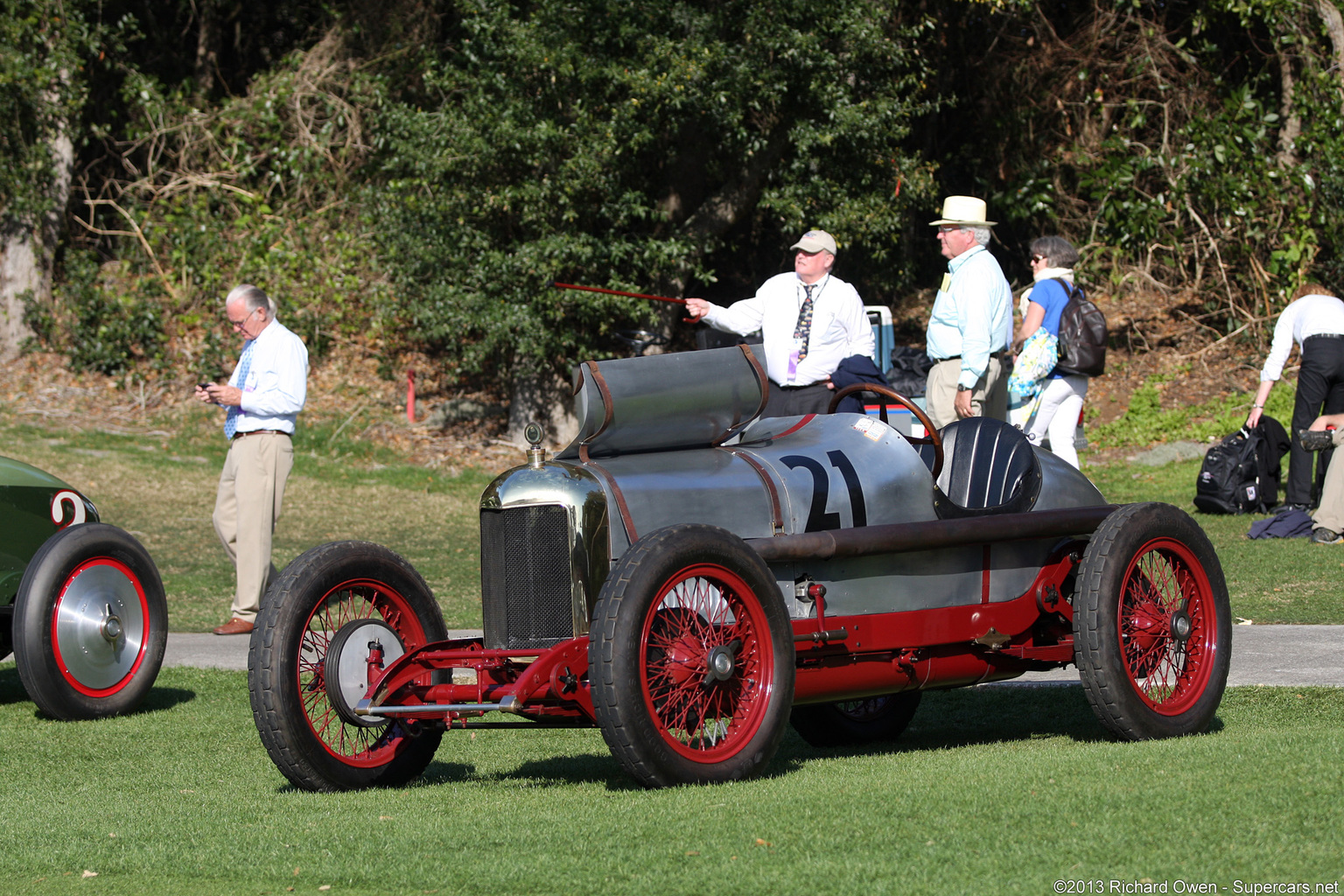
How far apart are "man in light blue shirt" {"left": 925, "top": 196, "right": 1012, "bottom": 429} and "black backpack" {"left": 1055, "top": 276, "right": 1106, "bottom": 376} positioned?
1.13m

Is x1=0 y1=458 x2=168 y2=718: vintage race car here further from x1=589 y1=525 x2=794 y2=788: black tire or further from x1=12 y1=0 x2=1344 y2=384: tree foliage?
x1=12 y1=0 x2=1344 y2=384: tree foliage

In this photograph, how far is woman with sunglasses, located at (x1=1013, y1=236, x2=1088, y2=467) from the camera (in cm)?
962

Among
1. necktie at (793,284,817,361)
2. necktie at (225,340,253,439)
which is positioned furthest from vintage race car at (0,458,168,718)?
necktie at (793,284,817,361)

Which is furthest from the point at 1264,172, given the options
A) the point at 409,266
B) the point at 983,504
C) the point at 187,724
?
the point at 187,724

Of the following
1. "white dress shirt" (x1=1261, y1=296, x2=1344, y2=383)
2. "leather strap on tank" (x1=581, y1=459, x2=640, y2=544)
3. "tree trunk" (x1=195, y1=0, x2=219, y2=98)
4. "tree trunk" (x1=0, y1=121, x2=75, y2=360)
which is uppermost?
"tree trunk" (x1=195, y1=0, x2=219, y2=98)

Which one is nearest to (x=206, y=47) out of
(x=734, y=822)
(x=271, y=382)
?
(x=271, y=382)

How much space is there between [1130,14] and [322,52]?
1138 centimetres

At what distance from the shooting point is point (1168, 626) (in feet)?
17.4

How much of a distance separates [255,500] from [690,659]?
488 centimetres

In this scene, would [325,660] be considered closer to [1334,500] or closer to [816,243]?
[816,243]

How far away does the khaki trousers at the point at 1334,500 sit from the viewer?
33.8 ft

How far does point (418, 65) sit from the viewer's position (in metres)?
19.5

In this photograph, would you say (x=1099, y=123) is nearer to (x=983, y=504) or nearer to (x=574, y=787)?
(x=983, y=504)

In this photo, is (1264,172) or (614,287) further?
(1264,172)
